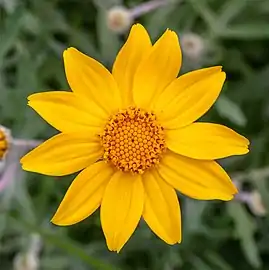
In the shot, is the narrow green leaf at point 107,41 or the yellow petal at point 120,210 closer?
the yellow petal at point 120,210

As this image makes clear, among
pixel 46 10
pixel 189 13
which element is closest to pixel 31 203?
pixel 46 10

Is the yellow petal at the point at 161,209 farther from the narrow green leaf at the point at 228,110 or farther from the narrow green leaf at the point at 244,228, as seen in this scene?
the narrow green leaf at the point at 244,228

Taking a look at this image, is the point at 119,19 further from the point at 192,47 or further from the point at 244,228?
the point at 244,228

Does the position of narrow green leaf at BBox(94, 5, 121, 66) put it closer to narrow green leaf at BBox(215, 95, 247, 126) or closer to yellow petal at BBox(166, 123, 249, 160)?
narrow green leaf at BBox(215, 95, 247, 126)

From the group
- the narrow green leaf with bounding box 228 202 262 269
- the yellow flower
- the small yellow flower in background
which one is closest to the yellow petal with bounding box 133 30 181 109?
the yellow flower

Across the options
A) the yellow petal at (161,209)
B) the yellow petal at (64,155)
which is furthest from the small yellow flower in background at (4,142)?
the yellow petal at (161,209)

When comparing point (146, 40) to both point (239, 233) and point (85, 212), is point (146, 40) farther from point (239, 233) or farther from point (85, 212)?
point (239, 233)

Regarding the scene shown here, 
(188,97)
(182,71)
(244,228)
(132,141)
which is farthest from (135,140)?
(244,228)

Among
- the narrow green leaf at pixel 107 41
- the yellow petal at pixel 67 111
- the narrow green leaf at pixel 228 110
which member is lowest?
the narrow green leaf at pixel 228 110
